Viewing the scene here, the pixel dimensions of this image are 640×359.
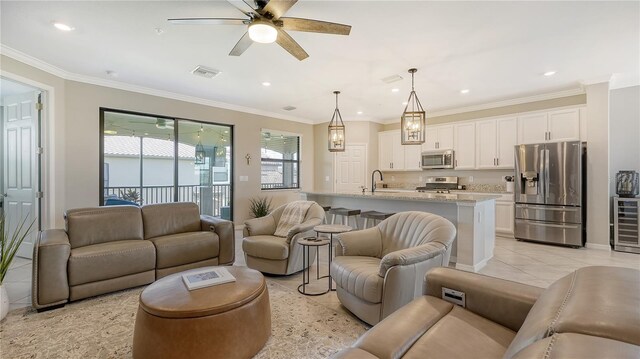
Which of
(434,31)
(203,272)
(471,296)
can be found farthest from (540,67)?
(203,272)

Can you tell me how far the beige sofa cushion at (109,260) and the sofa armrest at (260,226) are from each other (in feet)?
3.54

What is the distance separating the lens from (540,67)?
395 cm

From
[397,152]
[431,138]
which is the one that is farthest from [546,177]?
[397,152]

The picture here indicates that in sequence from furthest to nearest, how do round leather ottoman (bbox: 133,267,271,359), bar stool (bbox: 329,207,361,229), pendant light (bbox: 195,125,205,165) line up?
1. pendant light (bbox: 195,125,205,165)
2. bar stool (bbox: 329,207,361,229)
3. round leather ottoman (bbox: 133,267,271,359)

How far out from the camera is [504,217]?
5.46 meters

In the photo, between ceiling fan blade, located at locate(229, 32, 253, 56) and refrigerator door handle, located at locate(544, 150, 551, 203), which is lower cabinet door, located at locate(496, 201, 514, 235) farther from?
ceiling fan blade, located at locate(229, 32, 253, 56)

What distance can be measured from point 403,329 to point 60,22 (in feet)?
13.1

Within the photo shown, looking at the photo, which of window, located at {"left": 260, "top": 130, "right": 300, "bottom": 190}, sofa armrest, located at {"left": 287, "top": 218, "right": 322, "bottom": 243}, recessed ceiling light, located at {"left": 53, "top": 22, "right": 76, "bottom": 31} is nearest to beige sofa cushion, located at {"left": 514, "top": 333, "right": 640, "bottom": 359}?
sofa armrest, located at {"left": 287, "top": 218, "right": 322, "bottom": 243}

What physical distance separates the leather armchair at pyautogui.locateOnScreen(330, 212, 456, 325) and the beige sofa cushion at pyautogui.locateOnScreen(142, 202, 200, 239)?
7.16ft

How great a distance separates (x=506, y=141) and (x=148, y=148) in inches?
272

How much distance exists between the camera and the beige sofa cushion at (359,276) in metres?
2.10

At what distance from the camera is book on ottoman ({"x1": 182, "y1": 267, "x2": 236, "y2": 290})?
2.00 metres

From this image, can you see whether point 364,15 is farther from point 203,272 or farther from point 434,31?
point 203,272

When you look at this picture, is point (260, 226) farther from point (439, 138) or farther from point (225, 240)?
point (439, 138)
